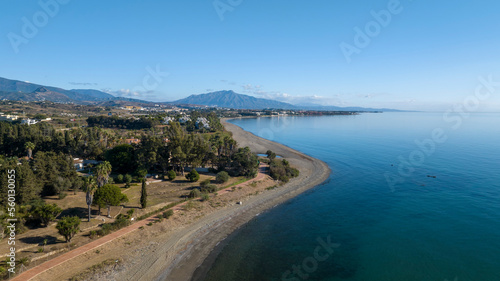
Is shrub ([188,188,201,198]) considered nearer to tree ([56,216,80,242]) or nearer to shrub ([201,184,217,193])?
shrub ([201,184,217,193])

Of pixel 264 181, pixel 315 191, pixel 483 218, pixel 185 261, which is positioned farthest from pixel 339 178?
pixel 185 261

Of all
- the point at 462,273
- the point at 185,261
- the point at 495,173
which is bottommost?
the point at 185,261

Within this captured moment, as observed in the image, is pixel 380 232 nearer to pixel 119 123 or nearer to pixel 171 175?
pixel 171 175

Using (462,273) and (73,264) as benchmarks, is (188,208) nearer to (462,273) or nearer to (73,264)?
(73,264)

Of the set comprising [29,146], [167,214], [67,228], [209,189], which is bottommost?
[167,214]

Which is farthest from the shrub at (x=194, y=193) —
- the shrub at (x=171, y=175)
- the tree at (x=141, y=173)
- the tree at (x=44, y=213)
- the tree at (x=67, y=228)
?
the tree at (x=44, y=213)

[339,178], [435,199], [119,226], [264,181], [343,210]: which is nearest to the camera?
[119,226]

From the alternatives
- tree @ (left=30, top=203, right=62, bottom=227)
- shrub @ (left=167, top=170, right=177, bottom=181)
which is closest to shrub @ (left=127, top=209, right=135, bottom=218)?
tree @ (left=30, top=203, right=62, bottom=227)

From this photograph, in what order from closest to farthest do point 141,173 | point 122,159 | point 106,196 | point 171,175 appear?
point 106,196
point 141,173
point 171,175
point 122,159

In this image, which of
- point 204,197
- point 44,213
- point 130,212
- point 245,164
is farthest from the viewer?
point 245,164

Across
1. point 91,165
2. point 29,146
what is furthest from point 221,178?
point 29,146

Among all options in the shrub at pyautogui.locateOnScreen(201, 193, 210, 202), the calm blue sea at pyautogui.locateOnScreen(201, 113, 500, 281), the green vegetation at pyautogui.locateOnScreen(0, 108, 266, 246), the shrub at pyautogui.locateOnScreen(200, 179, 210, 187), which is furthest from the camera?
the shrub at pyautogui.locateOnScreen(200, 179, 210, 187)
